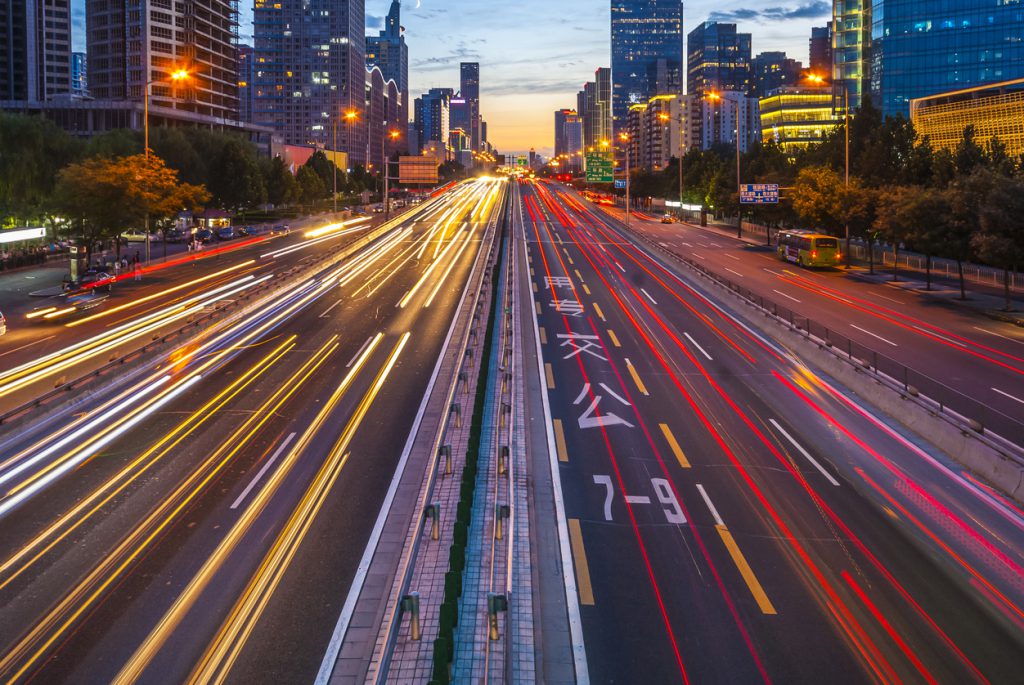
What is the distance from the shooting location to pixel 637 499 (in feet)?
57.2

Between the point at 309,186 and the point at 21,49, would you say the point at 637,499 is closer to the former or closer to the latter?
the point at 309,186

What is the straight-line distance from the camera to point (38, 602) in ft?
42.0

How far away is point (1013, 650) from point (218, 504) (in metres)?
14.2

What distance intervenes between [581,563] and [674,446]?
24.5 ft

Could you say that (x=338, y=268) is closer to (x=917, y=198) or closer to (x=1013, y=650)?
(x=917, y=198)

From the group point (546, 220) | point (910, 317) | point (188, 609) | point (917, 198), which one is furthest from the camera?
point (546, 220)

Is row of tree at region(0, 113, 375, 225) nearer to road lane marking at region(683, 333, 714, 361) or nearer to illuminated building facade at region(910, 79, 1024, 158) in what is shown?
road lane marking at region(683, 333, 714, 361)

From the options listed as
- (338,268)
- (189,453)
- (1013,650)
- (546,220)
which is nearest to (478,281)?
(338,268)

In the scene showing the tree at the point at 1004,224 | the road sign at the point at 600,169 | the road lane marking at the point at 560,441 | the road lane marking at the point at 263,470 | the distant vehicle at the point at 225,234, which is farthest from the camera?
the road sign at the point at 600,169

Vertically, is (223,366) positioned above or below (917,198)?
below

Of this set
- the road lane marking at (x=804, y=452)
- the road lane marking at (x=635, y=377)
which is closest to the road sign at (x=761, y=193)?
the road lane marking at (x=635, y=377)

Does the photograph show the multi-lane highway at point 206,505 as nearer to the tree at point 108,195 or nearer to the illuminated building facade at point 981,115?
the tree at point 108,195

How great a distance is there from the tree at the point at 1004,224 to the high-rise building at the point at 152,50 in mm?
134715

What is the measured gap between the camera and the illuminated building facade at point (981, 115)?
9356 centimetres
